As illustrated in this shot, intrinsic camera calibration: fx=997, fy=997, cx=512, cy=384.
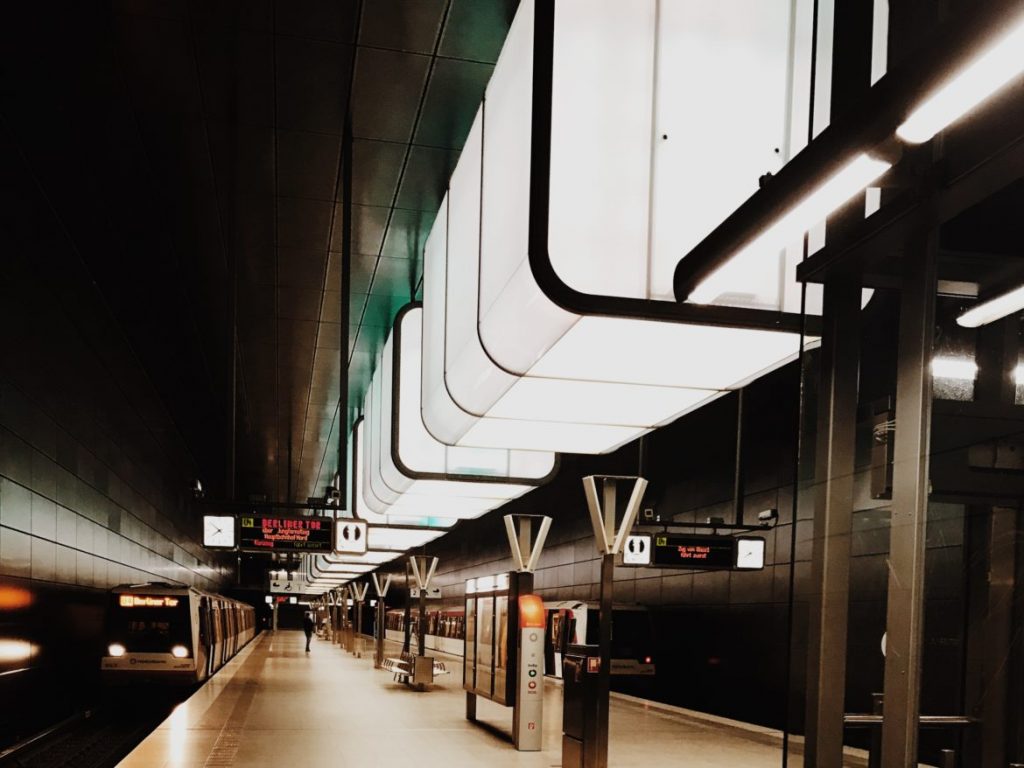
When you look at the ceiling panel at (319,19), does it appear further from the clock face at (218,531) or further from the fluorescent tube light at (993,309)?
the clock face at (218,531)

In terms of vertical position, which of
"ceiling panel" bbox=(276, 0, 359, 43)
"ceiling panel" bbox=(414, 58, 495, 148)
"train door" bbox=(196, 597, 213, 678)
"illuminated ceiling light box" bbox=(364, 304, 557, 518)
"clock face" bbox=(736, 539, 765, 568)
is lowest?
"train door" bbox=(196, 597, 213, 678)

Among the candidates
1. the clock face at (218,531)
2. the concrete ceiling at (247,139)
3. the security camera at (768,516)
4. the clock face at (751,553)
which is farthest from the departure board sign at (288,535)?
the security camera at (768,516)

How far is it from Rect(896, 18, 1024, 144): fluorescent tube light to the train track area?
12380mm

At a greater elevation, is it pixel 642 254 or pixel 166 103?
Answer: pixel 166 103

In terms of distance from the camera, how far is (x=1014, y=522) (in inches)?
121

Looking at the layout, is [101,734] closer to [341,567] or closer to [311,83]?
[311,83]

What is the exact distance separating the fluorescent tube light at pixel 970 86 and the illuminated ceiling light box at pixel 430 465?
869 cm

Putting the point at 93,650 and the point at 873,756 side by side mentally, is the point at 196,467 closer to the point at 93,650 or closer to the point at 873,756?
the point at 93,650

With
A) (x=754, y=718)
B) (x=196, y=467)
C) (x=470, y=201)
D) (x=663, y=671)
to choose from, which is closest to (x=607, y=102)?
(x=470, y=201)

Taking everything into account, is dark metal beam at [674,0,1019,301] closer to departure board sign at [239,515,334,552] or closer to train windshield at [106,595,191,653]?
departure board sign at [239,515,334,552]

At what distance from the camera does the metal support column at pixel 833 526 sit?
116 inches

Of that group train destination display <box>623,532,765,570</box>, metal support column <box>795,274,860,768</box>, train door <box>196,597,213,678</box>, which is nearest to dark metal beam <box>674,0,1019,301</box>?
metal support column <box>795,274,860,768</box>

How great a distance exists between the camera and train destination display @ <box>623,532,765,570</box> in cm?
1461

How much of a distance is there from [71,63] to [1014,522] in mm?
7629
